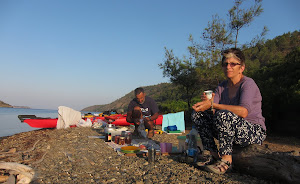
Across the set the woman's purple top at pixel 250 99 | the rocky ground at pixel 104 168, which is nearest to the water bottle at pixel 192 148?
the rocky ground at pixel 104 168

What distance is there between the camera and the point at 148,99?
694 cm

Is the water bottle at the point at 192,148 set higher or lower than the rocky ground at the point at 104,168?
higher

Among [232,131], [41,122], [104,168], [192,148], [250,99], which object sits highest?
[250,99]

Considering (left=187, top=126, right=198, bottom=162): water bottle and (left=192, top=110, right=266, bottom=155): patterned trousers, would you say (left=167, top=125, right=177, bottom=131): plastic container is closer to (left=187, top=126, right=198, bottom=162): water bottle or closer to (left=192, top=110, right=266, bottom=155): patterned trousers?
(left=187, top=126, right=198, bottom=162): water bottle

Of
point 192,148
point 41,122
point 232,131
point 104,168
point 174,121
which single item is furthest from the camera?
point 174,121

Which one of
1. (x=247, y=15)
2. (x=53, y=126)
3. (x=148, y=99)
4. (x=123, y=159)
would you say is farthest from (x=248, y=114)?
(x=247, y=15)

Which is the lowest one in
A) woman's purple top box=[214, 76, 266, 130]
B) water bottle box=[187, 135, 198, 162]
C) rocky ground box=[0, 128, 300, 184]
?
rocky ground box=[0, 128, 300, 184]

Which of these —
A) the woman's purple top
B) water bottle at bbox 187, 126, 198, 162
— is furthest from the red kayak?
the woman's purple top

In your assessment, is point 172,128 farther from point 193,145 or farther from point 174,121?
point 193,145

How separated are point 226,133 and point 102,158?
2224 mm

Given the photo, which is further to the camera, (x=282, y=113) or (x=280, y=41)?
(x=280, y=41)

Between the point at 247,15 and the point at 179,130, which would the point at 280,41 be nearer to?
the point at 247,15

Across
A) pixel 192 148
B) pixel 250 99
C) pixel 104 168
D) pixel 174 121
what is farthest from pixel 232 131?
pixel 174 121

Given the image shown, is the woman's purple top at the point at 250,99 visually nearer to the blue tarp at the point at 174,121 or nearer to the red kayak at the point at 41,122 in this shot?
the blue tarp at the point at 174,121
